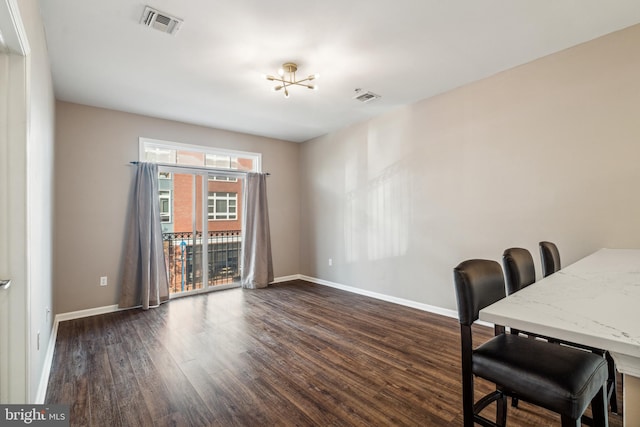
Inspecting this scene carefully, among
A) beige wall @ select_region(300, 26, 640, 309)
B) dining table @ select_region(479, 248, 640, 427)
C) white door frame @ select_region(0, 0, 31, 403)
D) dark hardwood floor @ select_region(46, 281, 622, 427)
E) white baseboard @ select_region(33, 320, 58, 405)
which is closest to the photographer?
dining table @ select_region(479, 248, 640, 427)

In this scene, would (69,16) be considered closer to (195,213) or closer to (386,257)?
(195,213)

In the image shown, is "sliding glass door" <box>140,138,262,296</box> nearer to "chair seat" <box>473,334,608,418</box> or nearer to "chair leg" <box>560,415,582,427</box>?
"chair seat" <box>473,334,608,418</box>

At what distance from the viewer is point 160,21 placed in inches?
93.2

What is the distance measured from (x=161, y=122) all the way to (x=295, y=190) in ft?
8.77

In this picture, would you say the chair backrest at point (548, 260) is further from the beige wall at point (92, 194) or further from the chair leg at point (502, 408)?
the beige wall at point (92, 194)

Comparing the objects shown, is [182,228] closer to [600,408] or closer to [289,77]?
[289,77]

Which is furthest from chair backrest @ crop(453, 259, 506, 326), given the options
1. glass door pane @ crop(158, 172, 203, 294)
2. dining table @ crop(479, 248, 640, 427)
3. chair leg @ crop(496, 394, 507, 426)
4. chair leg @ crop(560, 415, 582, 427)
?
glass door pane @ crop(158, 172, 203, 294)

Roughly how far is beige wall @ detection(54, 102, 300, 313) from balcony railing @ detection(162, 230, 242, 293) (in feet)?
2.44

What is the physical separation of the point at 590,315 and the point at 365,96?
3465mm

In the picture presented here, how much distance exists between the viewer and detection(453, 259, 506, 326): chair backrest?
Result: 51.7 inches

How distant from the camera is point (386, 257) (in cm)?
449

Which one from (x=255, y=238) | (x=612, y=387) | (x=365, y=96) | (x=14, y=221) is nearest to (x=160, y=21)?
(x=14, y=221)

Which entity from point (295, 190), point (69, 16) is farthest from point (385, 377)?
point (295, 190)

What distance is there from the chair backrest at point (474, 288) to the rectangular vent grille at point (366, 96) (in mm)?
2890
